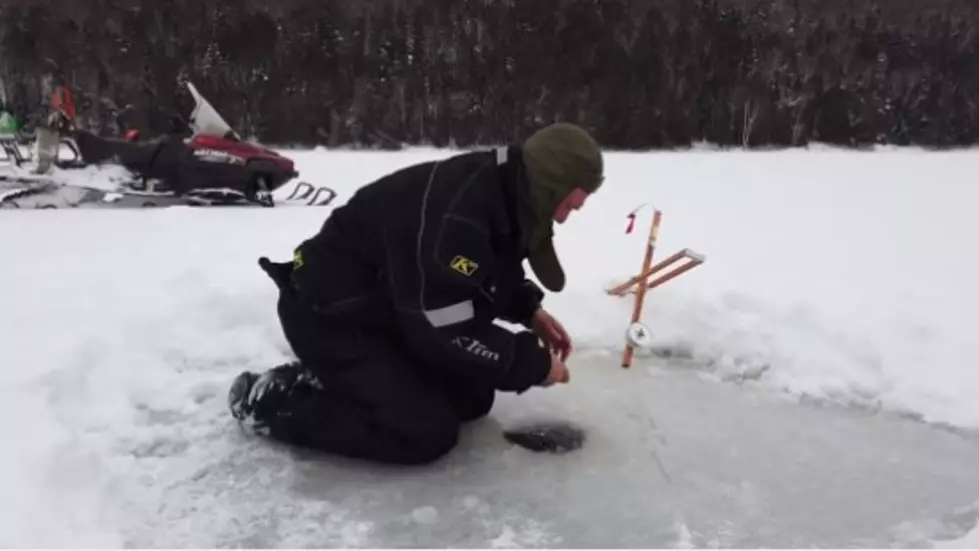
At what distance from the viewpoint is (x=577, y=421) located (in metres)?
2.99

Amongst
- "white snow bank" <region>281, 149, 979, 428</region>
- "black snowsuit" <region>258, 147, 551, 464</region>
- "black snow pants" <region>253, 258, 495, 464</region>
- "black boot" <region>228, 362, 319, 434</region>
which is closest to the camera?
"black snowsuit" <region>258, 147, 551, 464</region>

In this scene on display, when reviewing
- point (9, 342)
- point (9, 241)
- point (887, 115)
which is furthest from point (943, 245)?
point (887, 115)

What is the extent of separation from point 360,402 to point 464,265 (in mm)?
548

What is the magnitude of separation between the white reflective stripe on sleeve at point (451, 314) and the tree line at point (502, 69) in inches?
564

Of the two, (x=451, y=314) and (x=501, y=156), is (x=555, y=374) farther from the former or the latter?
(x=501, y=156)

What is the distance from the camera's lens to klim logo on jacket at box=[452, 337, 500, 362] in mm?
2451

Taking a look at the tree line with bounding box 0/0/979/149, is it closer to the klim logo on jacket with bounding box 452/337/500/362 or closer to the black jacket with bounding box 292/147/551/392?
the black jacket with bounding box 292/147/551/392

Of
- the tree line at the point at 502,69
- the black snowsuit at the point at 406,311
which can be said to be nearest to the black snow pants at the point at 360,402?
the black snowsuit at the point at 406,311

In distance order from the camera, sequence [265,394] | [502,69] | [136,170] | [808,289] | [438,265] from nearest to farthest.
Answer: [438,265] < [265,394] < [808,289] < [136,170] < [502,69]

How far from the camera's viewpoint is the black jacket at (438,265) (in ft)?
7.80

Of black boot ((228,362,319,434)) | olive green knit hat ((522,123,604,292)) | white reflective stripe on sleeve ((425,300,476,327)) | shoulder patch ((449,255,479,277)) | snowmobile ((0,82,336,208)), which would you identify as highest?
olive green knit hat ((522,123,604,292))

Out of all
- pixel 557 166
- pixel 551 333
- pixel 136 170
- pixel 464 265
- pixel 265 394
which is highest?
pixel 557 166

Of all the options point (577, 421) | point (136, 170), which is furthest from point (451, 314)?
point (136, 170)

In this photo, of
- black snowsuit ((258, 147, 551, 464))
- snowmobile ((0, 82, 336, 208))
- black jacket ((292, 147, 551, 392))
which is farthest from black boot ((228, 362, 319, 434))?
snowmobile ((0, 82, 336, 208))
